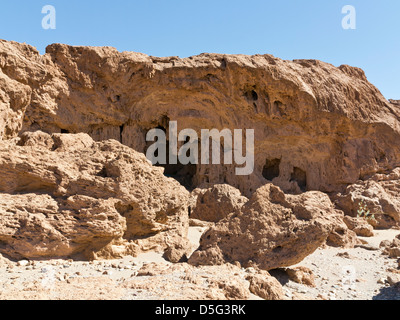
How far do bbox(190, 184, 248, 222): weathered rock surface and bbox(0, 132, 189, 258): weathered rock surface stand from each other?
10.2 ft

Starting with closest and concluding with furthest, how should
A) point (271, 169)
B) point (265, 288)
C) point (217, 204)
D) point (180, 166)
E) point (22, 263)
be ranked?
point (265, 288) < point (22, 263) < point (217, 204) < point (271, 169) < point (180, 166)

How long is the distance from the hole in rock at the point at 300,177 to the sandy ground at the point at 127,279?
7908mm

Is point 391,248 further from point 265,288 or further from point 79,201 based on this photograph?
point 79,201

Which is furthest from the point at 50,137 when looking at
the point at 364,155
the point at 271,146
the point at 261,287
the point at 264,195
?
the point at 364,155

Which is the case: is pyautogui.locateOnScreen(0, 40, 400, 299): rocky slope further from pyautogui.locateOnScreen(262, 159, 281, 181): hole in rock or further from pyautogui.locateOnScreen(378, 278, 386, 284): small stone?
pyautogui.locateOnScreen(378, 278, 386, 284): small stone

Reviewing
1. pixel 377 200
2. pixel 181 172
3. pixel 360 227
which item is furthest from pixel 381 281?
pixel 181 172

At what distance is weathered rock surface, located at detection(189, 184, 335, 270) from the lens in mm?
4754

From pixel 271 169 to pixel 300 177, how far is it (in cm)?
132

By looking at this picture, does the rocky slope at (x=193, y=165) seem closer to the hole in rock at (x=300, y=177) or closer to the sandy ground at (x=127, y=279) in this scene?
the hole in rock at (x=300, y=177)

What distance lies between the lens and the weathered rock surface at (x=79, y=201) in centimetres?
483

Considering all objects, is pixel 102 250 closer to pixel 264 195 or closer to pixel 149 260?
pixel 149 260

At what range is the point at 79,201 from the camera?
16.9 ft

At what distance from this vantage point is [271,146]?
14.3 metres
